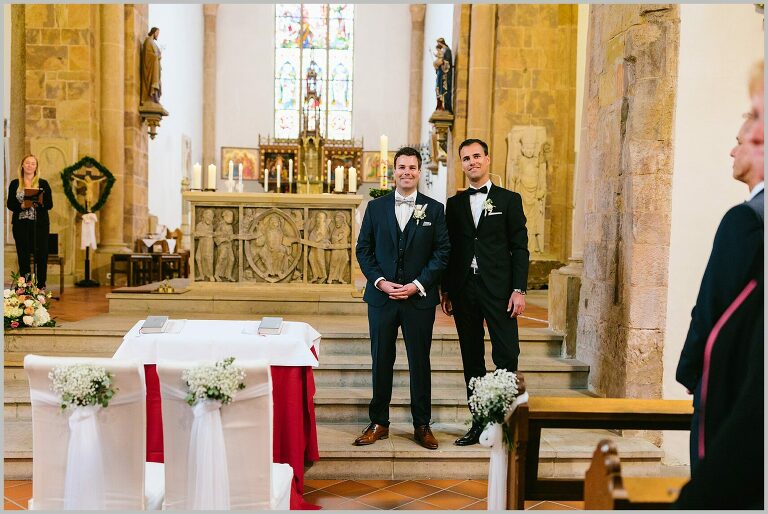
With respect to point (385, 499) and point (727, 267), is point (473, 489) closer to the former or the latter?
point (385, 499)

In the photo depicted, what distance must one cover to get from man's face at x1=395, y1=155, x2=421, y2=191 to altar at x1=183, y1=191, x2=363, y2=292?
3228mm

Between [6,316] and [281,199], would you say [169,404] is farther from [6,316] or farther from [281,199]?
[281,199]

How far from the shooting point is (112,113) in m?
11.1

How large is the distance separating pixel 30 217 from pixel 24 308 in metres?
2.59

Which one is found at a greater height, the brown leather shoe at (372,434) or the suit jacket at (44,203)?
the suit jacket at (44,203)

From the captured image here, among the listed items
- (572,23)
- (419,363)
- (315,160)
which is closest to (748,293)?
(419,363)

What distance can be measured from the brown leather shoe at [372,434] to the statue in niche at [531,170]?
21.4ft

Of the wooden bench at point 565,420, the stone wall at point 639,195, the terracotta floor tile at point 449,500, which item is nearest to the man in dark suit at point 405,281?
the terracotta floor tile at point 449,500

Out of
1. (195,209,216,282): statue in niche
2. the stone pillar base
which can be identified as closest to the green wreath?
(195,209,216,282): statue in niche

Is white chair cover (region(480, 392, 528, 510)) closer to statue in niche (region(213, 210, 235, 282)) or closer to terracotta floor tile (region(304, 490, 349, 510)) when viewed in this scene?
terracotta floor tile (region(304, 490, 349, 510))

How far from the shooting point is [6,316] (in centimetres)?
566

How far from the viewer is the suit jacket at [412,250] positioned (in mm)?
4148

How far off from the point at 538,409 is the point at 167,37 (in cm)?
1422

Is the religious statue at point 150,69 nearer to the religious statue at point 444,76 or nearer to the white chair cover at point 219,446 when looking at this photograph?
the religious statue at point 444,76
